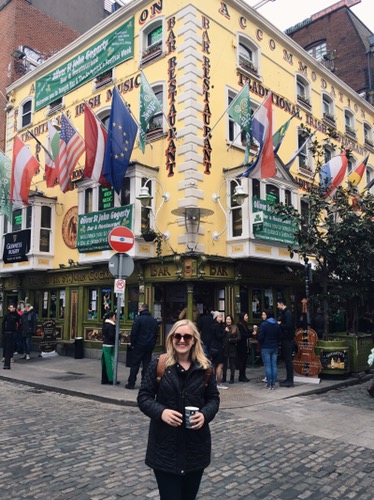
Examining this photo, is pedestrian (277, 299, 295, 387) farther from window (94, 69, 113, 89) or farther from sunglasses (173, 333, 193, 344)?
window (94, 69, 113, 89)

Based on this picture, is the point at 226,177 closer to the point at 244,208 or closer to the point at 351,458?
the point at 244,208

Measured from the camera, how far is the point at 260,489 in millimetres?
4527

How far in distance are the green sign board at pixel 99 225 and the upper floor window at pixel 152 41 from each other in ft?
19.4

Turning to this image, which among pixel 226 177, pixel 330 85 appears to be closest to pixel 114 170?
pixel 226 177

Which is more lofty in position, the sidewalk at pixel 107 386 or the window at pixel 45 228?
the window at pixel 45 228

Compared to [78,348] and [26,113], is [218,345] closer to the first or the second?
[78,348]

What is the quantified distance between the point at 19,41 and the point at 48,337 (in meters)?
16.7

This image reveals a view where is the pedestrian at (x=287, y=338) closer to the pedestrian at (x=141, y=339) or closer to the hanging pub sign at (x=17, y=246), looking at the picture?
the pedestrian at (x=141, y=339)

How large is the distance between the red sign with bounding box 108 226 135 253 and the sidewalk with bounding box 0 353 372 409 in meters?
3.15

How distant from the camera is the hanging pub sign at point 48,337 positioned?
54.2ft

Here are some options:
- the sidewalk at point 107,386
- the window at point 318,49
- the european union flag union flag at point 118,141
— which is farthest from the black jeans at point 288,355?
the window at point 318,49

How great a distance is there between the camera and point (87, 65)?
18547mm

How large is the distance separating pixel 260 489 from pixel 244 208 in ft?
35.4

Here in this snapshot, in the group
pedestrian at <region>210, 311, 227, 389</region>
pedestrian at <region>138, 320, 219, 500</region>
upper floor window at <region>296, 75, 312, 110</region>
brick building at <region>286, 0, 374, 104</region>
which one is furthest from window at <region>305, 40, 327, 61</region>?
pedestrian at <region>138, 320, 219, 500</region>
